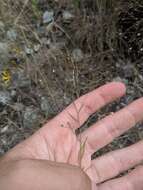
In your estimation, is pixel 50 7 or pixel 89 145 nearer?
pixel 89 145

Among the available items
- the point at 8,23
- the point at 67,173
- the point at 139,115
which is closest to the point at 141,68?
the point at 139,115

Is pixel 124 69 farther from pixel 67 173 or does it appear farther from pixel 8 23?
pixel 67 173

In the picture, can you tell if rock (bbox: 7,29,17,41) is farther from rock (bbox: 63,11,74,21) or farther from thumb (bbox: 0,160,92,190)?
thumb (bbox: 0,160,92,190)

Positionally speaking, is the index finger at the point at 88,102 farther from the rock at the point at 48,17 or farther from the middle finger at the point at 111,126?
the rock at the point at 48,17

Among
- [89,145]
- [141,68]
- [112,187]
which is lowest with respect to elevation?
[112,187]

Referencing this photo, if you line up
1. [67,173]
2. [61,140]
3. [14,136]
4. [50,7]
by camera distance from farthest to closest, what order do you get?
[50,7] → [14,136] → [61,140] → [67,173]

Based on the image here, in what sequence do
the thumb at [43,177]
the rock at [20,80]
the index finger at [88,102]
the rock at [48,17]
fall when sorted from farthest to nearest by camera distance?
the rock at [48,17], the rock at [20,80], the index finger at [88,102], the thumb at [43,177]

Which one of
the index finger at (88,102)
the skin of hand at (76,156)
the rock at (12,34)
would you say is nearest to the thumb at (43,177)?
the skin of hand at (76,156)
